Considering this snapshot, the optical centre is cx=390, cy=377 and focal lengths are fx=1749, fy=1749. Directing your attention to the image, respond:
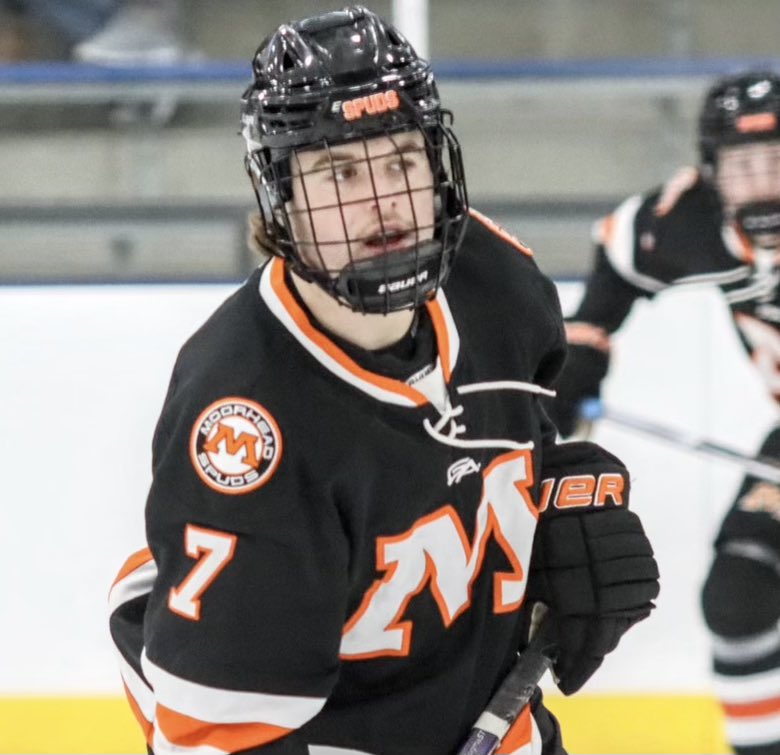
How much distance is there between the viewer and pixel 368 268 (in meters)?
1.37

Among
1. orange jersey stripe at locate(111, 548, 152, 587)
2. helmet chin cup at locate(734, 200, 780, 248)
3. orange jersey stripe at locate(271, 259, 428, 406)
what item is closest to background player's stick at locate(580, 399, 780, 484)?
helmet chin cup at locate(734, 200, 780, 248)

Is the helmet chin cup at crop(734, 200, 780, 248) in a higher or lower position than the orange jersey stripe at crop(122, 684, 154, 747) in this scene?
lower

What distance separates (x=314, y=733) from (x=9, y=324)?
5.05 feet

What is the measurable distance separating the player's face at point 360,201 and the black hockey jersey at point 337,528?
0.21 feet

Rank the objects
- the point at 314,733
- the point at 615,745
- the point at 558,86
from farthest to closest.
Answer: the point at 558,86 < the point at 615,745 < the point at 314,733

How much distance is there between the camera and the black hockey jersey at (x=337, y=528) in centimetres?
137

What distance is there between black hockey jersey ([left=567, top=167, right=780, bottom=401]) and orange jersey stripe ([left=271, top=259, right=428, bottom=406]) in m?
1.50

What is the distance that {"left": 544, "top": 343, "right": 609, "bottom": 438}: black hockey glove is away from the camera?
2.93 metres

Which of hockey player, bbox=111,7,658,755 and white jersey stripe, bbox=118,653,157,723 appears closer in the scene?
hockey player, bbox=111,7,658,755

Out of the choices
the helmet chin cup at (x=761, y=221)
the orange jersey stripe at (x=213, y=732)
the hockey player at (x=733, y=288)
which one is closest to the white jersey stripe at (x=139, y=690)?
the orange jersey stripe at (x=213, y=732)

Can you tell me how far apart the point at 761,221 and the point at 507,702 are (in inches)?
58.1

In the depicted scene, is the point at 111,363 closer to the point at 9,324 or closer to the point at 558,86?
Result: the point at 9,324

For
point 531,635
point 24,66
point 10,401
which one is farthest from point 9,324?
point 531,635

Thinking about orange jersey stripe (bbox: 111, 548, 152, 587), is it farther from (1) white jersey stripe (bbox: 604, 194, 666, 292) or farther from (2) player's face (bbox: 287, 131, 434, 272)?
(1) white jersey stripe (bbox: 604, 194, 666, 292)
